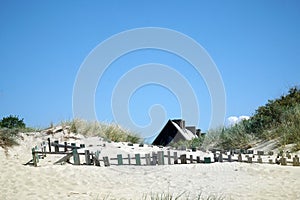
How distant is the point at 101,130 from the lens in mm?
20125

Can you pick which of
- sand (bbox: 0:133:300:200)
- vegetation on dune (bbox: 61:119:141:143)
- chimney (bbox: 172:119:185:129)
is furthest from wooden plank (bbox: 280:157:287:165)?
chimney (bbox: 172:119:185:129)

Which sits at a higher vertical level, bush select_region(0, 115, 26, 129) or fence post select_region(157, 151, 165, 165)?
bush select_region(0, 115, 26, 129)

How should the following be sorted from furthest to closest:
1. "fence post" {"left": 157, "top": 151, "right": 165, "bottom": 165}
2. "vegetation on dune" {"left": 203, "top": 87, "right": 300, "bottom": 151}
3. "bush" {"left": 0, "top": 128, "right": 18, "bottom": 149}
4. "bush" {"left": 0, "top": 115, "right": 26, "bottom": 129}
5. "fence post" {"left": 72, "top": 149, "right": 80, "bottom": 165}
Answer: "bush" {"left": 0, "top": 115, "right": 26, "bottom": 129} → "vegetation on dune" {"left": 203, "top": 87, "right": 300, "bottom": 151} → "bush" {"left": 0, "top": 128, "right": 18, "bottom": 149} → "fence post" {"left": 157, "top": 151, "right": 165, "bottom": 165} → "fence post" {"left": 72, "top": 149, "right": 80, "bottom": 165}

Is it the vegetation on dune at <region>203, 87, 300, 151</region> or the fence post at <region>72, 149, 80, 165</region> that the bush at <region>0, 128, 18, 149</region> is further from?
the vegetation on dune at <region>203, 87, 300, 151</region>

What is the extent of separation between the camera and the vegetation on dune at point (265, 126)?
19406mm

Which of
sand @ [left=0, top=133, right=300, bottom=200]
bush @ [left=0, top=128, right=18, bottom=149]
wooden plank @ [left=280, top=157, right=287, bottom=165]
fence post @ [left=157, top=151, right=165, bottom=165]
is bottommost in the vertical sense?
sand @ [left=0, top=133, right=300, bottom=200]

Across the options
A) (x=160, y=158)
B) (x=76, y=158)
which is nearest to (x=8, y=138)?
(x=76, y=158)

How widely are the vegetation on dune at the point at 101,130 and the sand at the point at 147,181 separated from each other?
228 inches

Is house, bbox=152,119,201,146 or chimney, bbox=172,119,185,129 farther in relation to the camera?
chimney, bbox=172,119,185,129

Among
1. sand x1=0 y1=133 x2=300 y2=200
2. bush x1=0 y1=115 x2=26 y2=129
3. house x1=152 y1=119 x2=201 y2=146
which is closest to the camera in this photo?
sand x1=0 y1=133 x2=300 y2=200

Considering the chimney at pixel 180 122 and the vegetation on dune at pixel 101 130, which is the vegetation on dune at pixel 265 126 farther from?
the chimney at pixel 180 122

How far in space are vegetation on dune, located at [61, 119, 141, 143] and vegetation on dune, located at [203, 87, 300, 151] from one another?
4642 mm

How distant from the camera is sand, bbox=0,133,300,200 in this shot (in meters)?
9.41

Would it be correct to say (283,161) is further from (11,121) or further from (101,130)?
(11,121)
